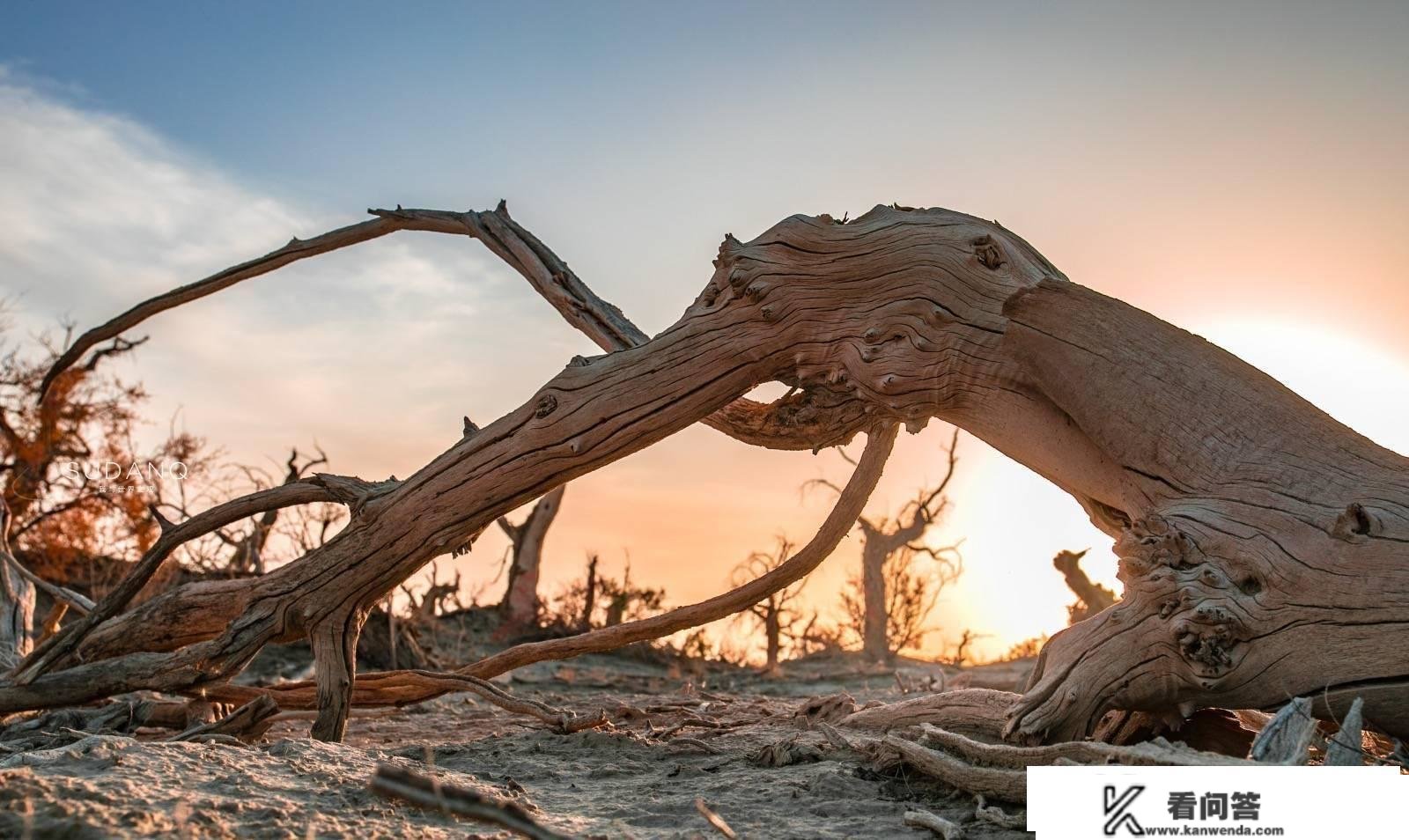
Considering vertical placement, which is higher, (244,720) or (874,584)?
(874,584)

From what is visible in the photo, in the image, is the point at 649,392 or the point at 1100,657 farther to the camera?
the point at 649,392

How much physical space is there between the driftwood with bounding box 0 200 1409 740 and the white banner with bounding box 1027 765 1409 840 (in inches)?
30.8

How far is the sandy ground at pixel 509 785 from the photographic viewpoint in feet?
8.49

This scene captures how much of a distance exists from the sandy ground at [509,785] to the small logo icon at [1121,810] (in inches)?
13.7

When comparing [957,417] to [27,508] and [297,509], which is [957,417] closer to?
[297,509]

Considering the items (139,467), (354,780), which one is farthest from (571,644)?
(139,467)

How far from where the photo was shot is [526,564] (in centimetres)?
1330

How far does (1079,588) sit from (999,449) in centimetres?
724

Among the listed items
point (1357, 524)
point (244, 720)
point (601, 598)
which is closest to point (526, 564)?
point (601, 598)

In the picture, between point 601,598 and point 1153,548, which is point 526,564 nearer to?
point 601,598

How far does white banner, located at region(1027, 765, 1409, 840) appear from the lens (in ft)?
9.22

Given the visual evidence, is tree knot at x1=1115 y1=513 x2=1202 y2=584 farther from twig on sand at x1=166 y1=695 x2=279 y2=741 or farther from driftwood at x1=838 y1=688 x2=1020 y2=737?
twig on sand at x1=166 y1=695 x2=279 y2=741

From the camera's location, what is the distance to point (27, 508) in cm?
1408

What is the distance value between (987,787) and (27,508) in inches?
564
